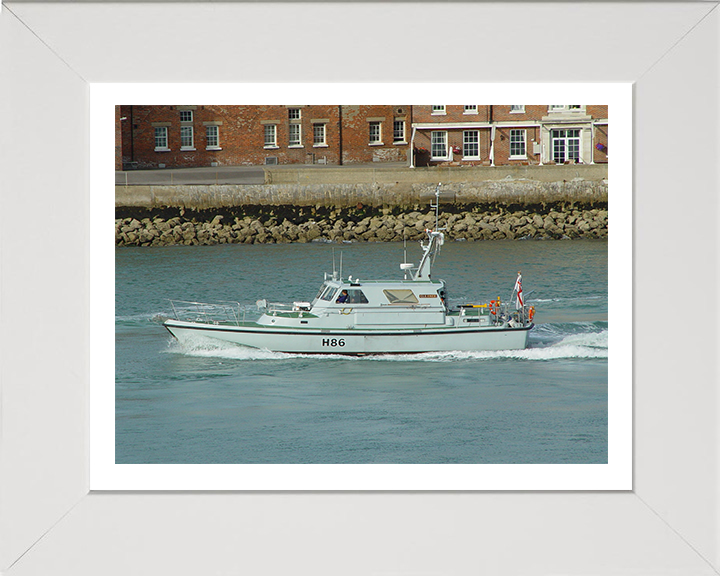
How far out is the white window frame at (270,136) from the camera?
26156mm

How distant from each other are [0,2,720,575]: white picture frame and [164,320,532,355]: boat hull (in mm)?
7703

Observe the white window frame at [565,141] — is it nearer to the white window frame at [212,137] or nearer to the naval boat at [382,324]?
the white window frame at [212,137]

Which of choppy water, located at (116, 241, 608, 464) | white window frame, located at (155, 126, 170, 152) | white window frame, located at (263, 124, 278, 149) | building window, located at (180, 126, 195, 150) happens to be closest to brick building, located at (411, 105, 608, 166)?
white window frame, located at (263, 124, 278, 149)

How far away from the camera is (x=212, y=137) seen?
86.1 ft

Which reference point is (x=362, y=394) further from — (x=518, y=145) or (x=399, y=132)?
(x=399, y=132)

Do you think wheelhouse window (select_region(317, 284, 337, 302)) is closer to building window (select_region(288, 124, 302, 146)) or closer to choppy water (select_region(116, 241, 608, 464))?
choppy water (select_region(116, 241, 608, 464))
